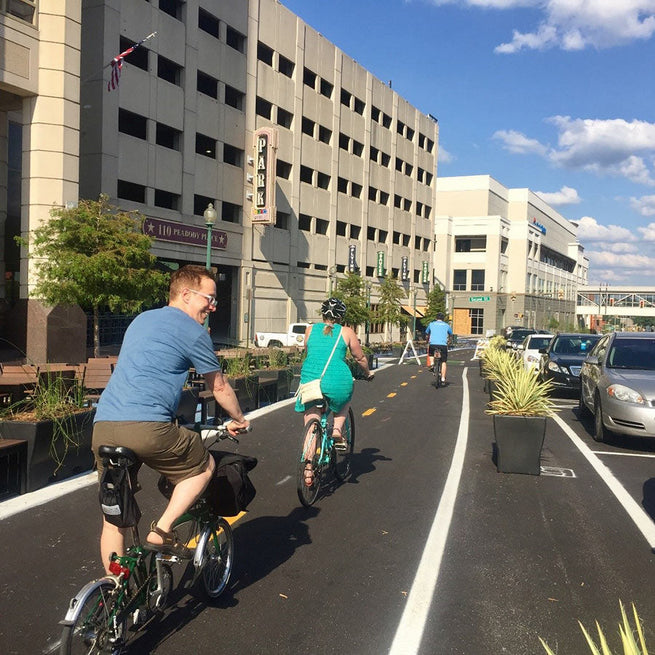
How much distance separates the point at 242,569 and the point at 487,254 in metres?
84.9

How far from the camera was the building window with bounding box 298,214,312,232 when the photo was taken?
43875 millimetres

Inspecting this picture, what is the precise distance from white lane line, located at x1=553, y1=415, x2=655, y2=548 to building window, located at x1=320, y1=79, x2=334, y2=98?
130 feet

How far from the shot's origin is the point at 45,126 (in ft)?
56.8

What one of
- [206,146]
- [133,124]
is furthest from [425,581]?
[206,146]

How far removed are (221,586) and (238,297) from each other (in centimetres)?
3332

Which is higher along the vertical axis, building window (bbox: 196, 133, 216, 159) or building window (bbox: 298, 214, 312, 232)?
building window (bbox: 196, 133, 216, 159)

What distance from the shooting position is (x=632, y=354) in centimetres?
1095

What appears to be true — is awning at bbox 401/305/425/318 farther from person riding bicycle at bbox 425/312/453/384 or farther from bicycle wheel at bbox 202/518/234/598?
bicycle wheel at bbox 202/518/234/598

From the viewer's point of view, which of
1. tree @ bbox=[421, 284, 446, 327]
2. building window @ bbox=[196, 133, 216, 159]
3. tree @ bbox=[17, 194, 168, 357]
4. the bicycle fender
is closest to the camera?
the bicycle fender

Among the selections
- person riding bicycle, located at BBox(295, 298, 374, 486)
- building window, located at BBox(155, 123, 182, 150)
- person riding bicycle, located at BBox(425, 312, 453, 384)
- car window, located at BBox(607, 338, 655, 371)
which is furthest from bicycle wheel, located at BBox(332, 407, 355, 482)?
building window, located at BBox(155, 123, 182, 150)

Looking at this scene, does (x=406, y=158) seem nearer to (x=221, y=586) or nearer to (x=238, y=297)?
(x=238, y=297)

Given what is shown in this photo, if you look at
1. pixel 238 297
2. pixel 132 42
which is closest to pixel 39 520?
pixel 132 42

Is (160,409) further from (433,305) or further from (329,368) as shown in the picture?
(433,305)

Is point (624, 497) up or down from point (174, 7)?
down
